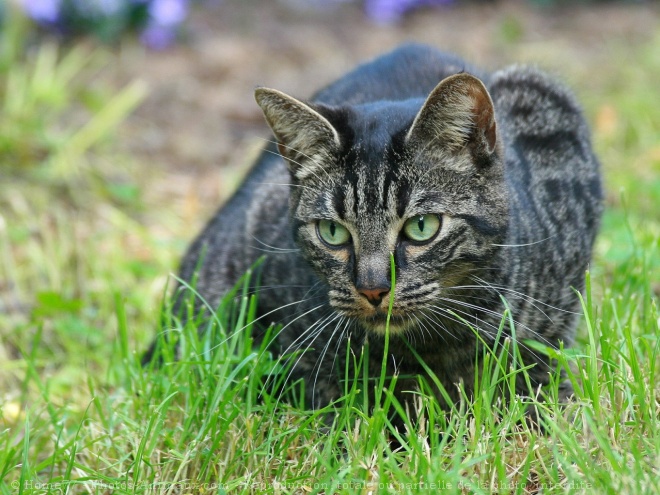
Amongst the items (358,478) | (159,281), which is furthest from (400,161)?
(159,281)

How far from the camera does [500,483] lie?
2.27 meters

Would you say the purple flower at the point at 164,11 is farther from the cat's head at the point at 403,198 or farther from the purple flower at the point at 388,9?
the cat's head at the point at 403,198

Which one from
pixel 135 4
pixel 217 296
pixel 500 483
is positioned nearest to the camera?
pixel 500 483

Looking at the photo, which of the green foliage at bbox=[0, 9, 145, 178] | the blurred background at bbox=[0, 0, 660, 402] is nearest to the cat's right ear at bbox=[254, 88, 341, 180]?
the blurred background at bbox=[0, 0, 660, 402]

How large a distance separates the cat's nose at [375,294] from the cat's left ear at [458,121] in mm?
474

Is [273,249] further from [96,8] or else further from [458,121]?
[96,8]

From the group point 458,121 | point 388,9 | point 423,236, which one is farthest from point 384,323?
point 388,9

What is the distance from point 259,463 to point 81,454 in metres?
0.67

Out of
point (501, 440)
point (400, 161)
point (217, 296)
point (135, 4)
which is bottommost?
point (501, 440)

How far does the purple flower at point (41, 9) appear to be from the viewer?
6.10 meters

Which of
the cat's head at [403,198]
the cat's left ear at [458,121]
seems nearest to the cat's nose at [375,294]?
the cat's head at [403,198]

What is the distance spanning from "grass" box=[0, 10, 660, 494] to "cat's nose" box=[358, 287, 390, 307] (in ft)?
0.90

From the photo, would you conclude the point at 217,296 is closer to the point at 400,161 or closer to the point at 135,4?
the point at 400,161

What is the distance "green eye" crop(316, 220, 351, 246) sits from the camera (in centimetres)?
272
